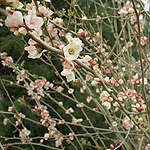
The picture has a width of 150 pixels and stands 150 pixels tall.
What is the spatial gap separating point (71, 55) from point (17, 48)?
276 centimetres

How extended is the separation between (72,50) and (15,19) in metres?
0.20

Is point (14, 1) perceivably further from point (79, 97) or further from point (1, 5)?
point (79, 97)

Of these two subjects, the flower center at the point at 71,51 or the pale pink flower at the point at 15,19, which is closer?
the pale pink flower at the point at 15,19

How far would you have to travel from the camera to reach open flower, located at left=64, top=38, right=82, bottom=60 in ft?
1.97

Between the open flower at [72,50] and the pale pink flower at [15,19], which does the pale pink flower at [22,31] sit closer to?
the pale pink flower at [15,19]

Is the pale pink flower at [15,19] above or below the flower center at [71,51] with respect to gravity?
above

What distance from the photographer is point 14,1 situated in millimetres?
527

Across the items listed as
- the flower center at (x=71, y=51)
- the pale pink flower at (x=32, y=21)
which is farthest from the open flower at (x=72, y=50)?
the pale pink flower at (x=32, y=21)

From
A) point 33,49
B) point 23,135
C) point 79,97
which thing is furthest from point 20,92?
point 33,49

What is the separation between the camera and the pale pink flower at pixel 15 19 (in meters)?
0.51

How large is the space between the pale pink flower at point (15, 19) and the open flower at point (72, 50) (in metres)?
0.15

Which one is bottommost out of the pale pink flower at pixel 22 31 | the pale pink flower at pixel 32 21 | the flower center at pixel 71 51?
the flower center at pixel 71 51

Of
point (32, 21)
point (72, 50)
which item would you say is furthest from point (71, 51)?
point (32, 21)

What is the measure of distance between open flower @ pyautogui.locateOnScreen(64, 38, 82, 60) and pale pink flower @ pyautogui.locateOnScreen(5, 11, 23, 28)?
15 centimetres
